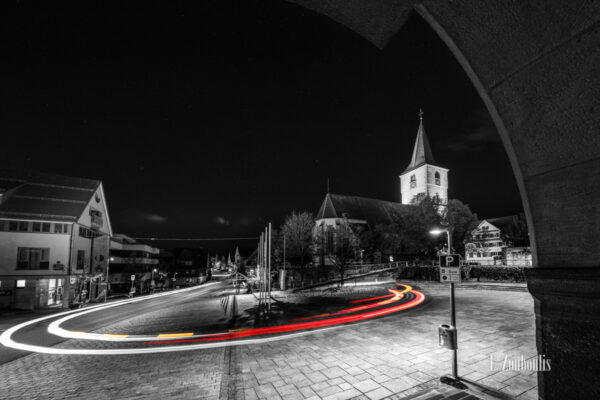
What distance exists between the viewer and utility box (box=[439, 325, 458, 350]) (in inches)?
219

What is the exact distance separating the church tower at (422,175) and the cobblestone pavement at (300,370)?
2471 inches

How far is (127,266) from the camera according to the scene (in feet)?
190

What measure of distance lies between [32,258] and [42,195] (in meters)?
6.83

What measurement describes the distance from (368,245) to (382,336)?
4710 cm

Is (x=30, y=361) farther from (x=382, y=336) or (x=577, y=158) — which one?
(x=577, y=158)

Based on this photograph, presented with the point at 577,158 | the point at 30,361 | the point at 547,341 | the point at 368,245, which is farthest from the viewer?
the point at 368,245

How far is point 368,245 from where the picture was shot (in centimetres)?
5481

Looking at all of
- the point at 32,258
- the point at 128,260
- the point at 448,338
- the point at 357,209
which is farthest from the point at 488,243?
the point at 128,260

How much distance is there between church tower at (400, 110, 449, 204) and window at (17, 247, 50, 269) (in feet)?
213

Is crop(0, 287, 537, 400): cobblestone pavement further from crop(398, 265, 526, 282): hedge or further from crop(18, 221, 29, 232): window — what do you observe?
crop(18, 221, 29, 232): window

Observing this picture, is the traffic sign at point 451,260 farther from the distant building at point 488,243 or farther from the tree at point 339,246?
the distant building at point 488,243

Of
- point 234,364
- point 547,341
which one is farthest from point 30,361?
point 547,341

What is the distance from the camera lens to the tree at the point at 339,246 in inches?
1646

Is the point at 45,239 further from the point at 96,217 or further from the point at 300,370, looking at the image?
the point at 300,370
